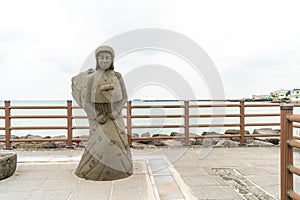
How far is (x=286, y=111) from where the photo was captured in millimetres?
2176

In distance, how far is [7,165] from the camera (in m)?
3.80

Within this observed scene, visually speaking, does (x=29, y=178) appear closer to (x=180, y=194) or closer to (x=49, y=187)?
(x=49, y=187)

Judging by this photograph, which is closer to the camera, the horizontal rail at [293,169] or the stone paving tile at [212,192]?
the horizontal rail at [293,169]

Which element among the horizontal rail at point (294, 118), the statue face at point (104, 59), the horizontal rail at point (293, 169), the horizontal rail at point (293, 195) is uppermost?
the statue face at point (104, 59)

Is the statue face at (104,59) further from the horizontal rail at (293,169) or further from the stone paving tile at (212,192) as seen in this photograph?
the horizontal rail at (293,169)

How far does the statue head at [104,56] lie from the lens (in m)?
3.82

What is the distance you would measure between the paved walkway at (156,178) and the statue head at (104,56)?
1717 millimetres

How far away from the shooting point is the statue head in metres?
3.82

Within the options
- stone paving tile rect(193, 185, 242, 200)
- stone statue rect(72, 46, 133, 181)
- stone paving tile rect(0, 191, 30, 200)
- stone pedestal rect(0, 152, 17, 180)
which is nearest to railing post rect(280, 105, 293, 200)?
stone paving tile rect(193, 185, 242, 200)

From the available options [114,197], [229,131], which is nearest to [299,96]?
[229,131]

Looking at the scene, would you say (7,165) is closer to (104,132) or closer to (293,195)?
(104,132)

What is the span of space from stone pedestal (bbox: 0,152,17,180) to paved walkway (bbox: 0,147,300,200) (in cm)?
9

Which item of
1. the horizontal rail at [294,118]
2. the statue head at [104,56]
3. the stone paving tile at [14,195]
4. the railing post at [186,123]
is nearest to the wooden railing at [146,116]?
the railing post at [186,123]

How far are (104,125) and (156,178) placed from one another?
110 cm
